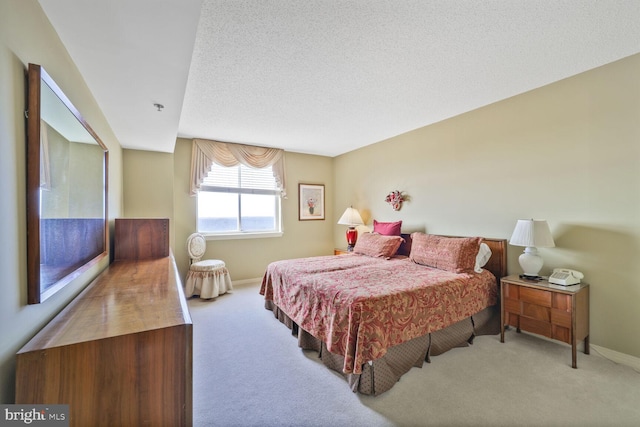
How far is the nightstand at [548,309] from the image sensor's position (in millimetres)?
2157

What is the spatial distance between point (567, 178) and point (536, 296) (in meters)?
1.18

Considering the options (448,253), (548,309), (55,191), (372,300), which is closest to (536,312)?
(548,309)

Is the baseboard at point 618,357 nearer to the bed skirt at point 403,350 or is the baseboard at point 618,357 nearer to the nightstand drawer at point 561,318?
the nightstand drawer at point 561,318

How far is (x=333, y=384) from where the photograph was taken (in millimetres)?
1953

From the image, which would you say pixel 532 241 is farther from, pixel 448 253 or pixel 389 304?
pixel 389 304

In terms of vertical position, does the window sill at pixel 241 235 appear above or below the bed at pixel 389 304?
above

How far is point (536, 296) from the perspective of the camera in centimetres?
235

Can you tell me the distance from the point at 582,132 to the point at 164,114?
387 centimetres

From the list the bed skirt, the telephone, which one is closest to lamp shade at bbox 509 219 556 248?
the telephone

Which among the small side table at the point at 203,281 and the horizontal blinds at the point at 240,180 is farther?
the horizontal blinds at the point at 240,180

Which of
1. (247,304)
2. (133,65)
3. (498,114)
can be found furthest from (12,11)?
(498,114)

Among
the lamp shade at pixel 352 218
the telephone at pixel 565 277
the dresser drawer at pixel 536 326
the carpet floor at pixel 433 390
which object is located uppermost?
the lamp shade at pixel 352 218

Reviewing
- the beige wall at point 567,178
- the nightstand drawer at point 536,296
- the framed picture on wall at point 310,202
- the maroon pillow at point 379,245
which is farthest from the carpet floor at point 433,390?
the framed picture on wall at point 310,202

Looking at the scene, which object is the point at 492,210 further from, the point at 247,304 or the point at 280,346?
the point at 247,304
